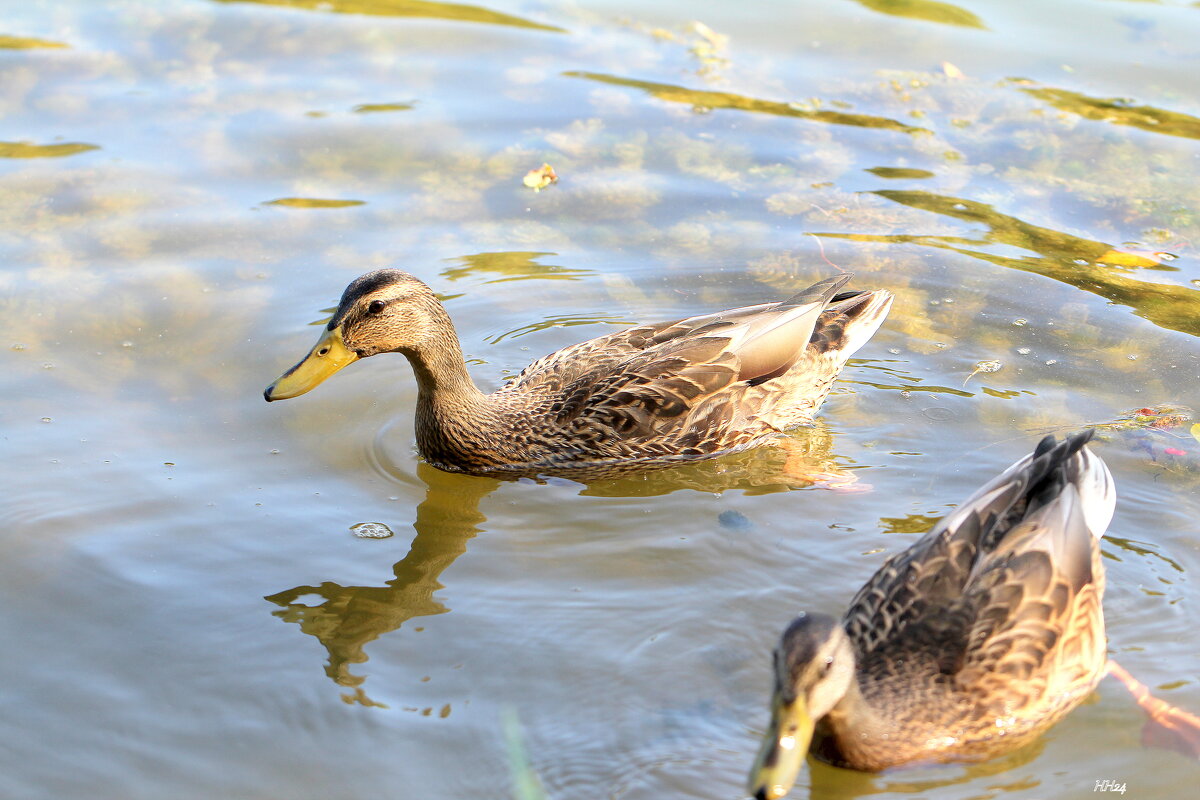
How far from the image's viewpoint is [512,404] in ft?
23.0

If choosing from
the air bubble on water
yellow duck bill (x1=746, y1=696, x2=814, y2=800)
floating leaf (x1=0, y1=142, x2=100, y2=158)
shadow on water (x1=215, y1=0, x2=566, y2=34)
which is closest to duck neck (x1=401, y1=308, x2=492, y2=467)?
the air bubble on water

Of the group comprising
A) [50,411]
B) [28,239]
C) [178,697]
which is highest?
[28,239]

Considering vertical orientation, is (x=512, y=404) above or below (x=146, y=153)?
below

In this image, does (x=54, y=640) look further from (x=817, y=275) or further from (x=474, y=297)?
(x=817, y=275)

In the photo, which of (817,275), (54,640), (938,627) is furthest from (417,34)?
(938,627)

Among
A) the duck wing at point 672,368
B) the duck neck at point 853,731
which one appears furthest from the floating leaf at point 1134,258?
the duck neck at point 853,731

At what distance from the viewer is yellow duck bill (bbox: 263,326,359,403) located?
6445 millimetres

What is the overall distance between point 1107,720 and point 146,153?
7726 millimetres

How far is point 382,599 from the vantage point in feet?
19.1

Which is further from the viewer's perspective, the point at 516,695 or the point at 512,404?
the point at 512,404

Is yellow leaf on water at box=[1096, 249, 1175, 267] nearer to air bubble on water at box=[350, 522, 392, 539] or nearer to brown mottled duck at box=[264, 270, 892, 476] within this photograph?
brown mottled duck at box=[264, 270, 892, 476]

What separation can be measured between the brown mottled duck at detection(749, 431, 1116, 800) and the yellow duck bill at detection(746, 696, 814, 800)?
19 centimetres

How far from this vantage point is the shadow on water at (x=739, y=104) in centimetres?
1012

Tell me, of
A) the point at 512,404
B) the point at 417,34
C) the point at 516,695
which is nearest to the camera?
the point at 516,695
